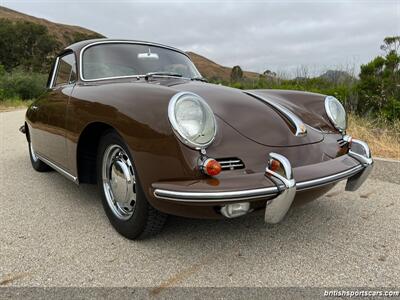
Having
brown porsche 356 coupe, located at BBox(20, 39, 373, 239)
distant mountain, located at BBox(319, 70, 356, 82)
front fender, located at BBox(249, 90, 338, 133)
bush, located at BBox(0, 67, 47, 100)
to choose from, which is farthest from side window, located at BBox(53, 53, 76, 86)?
bush, located at BBox(0, 67, 47, 100)

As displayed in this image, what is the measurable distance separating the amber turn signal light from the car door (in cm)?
152

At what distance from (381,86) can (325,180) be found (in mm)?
5837

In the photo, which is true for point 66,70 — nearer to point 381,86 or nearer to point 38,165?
point 38,165

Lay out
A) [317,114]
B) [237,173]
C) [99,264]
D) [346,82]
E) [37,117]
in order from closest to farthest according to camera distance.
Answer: [237,173], [99,264], [317,114], [37,117], [346,82]

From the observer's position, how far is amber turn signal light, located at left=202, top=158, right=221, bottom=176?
191 centimetres

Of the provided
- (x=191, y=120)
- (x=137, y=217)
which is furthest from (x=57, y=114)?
(x=191, y=120)

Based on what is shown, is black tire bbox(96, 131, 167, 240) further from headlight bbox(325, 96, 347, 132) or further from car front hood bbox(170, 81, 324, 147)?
headlight bbox(325, 96, 347, 132)

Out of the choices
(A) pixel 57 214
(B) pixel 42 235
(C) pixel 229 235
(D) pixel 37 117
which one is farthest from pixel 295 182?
(D) pixel 37 117

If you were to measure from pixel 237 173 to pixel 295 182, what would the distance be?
12.5 inches

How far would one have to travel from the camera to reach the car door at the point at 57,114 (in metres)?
3.03

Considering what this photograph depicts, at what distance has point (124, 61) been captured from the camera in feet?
10.4

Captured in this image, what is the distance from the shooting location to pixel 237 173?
1.98m

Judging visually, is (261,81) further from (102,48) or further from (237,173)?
(237,173)

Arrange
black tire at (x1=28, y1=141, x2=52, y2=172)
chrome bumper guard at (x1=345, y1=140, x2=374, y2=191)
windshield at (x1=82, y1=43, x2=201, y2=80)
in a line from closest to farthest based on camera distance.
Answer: chrome bumper guard at (x1=345, y1=140, x2=374, y2=191), windshield at (x1=82, y1=43, x2=201, y2=80), black tire at (x1=28, y1=141, x2=52, y2=172)
